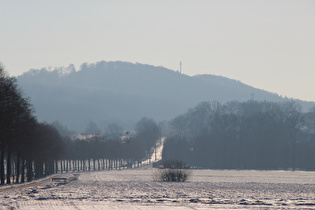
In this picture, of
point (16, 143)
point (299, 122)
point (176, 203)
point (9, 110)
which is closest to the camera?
point (176, 203)

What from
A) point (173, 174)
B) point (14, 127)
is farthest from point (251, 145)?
point (14, 127)

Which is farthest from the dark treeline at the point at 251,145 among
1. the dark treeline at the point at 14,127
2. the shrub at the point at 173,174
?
the dark treeline at the point at 14,127

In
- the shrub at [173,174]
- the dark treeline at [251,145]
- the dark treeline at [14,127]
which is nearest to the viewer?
the dark treeline at [14,127]

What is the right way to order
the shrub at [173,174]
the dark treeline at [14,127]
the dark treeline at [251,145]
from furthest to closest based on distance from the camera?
1. the dark treeline at [251,145]
2. the shrub at [173,174]
3. the dark treeline at [14,127]

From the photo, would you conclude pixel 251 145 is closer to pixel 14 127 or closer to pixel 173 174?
pixel 173 174

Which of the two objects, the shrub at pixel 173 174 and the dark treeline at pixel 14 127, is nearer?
the dark treeline at pixel 14 127

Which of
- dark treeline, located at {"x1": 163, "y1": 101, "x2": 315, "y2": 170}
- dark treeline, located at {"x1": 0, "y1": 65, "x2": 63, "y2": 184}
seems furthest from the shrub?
dark treeline, located at {"x1": 163, "y1": 101, "x2": 315, "y2": 170}

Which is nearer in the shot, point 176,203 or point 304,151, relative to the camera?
point 176,203

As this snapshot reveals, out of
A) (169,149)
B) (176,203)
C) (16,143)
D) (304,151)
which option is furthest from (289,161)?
(176,203)

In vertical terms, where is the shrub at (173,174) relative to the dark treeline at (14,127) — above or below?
below

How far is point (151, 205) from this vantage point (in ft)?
121

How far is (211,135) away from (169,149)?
13098mm

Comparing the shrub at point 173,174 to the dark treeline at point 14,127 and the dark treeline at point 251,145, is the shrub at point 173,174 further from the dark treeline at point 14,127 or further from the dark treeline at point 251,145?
the dark treeline at point 251,145

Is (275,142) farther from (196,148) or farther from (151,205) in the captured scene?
(151,205)
